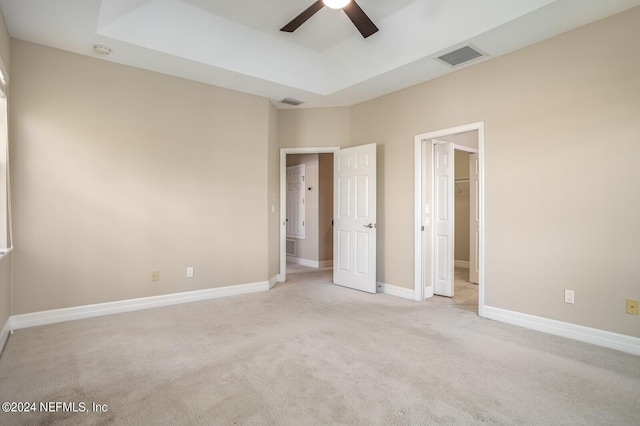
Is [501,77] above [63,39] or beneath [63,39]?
beneath

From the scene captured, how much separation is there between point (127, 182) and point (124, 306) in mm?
1378

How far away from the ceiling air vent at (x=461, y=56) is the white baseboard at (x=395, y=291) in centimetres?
275

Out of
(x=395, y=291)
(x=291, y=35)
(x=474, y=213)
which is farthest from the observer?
(x=474, y=213)

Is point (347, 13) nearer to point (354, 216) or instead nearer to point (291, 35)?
point (291, 35)

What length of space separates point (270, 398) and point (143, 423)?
2.25 feet

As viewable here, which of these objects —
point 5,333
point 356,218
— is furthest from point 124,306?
point 356,218

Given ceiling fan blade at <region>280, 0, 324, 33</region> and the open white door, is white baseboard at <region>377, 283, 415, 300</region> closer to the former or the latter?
the open white door

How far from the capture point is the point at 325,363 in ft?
8.29

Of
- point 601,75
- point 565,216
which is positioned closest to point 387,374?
point 565,216

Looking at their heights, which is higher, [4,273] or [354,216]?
[354,216]

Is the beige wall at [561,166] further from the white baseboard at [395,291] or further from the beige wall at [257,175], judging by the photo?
the white baseboard at [395,291]

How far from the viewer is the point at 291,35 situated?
4.02 metres

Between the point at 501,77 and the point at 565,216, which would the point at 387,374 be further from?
the point at 501,77

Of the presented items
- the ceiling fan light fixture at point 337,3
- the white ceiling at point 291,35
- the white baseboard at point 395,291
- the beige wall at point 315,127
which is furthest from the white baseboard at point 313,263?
the ceiling fan light fixture at point 337,3
